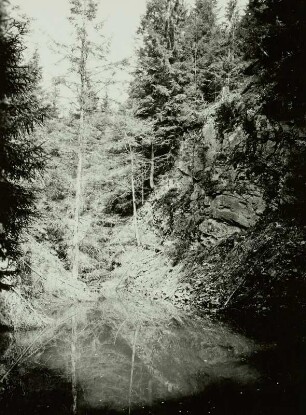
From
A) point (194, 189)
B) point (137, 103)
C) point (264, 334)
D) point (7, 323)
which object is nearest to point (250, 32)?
point (194, 189)

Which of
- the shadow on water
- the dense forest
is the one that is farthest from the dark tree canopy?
the shadow on water

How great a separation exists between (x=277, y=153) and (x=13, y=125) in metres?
11.6

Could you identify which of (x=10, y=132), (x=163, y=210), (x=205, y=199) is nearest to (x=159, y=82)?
(x=163, y=210)

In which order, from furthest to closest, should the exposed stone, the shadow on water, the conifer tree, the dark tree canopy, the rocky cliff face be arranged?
the conifer tree
the rocky cliff face
the exposed stone
the dark tree canopy
the shadow on water

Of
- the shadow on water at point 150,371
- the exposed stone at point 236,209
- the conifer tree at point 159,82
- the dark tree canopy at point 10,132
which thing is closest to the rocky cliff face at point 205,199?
the exposed stone at point 236,209

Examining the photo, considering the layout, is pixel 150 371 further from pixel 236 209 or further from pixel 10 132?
pixel 236 209

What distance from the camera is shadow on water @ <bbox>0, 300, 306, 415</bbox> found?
635cm

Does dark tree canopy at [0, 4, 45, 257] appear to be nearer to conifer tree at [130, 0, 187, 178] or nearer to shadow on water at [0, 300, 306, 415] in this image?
shadow on water at [0, 300, 306, 415]

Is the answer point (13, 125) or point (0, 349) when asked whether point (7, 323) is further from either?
point (13, 125)

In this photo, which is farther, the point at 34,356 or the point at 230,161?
the point at 230,161

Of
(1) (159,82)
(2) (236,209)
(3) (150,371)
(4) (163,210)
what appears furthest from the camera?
(1) (159,82)

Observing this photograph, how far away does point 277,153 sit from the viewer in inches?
610

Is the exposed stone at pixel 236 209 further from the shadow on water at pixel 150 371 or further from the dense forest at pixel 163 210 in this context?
the shadow on water at pixel 150 371

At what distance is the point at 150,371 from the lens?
7895 millimetres
